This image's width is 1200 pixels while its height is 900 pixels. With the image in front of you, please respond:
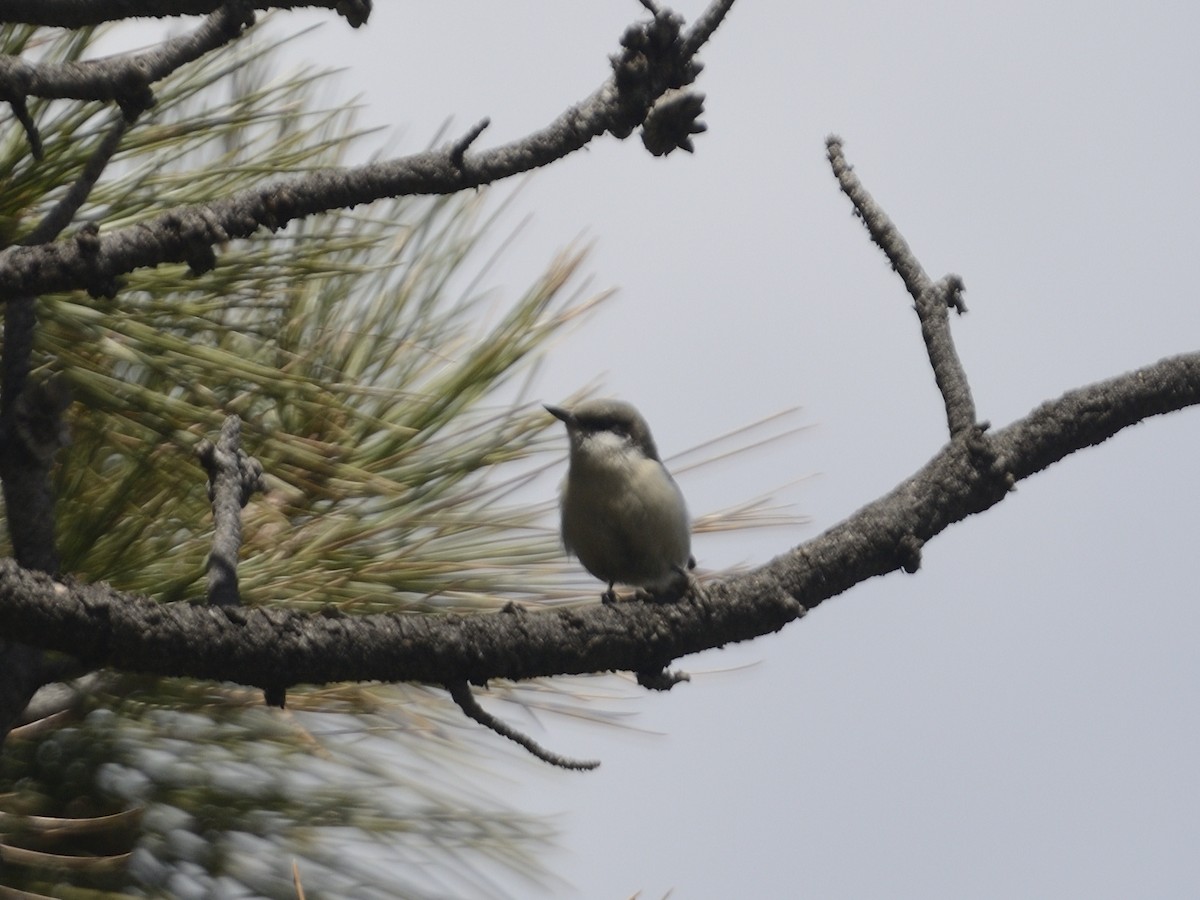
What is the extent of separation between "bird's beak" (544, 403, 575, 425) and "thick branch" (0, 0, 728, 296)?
1070mm

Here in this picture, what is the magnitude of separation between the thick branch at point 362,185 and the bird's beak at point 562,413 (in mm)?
1070

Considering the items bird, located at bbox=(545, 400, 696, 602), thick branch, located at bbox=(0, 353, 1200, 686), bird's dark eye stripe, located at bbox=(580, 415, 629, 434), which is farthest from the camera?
bird's dark eye stripe, located at bbox=(580, 415, 629, 434)

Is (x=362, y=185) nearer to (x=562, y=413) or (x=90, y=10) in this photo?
(x=90, y=10)

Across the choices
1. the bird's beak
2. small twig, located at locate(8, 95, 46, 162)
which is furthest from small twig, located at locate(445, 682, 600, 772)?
the bird's beak

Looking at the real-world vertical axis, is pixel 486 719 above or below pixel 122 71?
below

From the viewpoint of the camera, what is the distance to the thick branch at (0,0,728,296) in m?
1.40

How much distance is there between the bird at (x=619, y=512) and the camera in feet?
7.86

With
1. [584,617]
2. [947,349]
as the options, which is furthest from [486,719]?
[947,349]

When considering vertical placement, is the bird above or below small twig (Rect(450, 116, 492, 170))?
below

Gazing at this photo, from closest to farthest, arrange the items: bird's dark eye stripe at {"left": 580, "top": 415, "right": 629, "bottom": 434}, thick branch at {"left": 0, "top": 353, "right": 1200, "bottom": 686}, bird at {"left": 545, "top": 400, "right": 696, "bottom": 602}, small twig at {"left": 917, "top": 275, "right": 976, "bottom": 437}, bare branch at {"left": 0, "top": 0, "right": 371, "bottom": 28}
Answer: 1. thick branch at {"left": 0, "top": 353, "right": 1200, "bottom": 686}
2. bare branch at {"left": 0, "top": 0, "right": 371, "bottom": 28}
3. small twig at {"left": 917, "top": 275, "right": 976, "bottom": 437}
4. bird at {"left": 545, "top": 400, "right": 696, "bottom": 602}
5. bird's dark eye stripe at {"left": 580, "top": 415, "right": 629, "bottom": 434}

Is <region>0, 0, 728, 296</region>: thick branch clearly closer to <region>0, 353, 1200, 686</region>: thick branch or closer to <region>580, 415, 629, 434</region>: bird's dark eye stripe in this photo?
<region>0, 353, 1200, 686</region>: thick branch

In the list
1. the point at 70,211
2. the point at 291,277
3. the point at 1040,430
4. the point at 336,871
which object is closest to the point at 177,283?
the point at 291,277

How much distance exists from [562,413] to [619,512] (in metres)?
0.24

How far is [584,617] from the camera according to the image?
1.51 m
